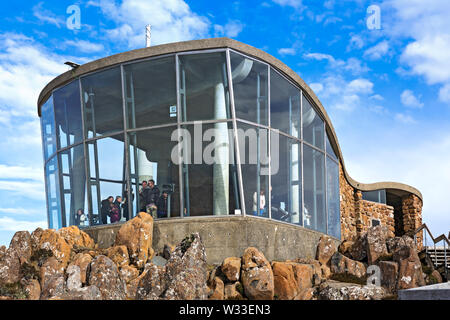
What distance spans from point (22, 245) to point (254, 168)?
7.30 m

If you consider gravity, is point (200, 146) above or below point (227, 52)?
below

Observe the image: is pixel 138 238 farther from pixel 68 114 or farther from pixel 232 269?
pixel 68 114

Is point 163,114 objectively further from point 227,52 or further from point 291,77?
point 291,77

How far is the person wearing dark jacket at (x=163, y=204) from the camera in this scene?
16.1 metres

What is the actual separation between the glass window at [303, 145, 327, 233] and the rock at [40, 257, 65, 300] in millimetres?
9197

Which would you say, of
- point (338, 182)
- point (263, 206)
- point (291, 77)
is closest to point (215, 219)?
point (263, 206)

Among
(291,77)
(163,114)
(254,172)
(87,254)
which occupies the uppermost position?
(291,77)

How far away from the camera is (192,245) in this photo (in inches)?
500

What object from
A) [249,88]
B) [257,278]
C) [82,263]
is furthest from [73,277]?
[249,88]

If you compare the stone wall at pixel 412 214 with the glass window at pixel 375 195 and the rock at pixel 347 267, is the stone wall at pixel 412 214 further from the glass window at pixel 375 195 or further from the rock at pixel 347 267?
the rock at pixel 347 267

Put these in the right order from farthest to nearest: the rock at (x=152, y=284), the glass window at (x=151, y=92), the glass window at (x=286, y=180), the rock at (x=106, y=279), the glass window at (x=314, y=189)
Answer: the glass window at (x=314, y=189) < the glass window at (x=286, y=180) < the glass window at (x=151, y=92) < the rock at (x=152, y=284) < the rock at (x=106, y=279)

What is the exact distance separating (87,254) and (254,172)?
18.6 ft

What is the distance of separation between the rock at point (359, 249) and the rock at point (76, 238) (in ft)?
29.4

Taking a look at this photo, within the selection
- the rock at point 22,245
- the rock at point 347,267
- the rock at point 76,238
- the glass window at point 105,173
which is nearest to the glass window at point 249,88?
the glass window at point 105,173
